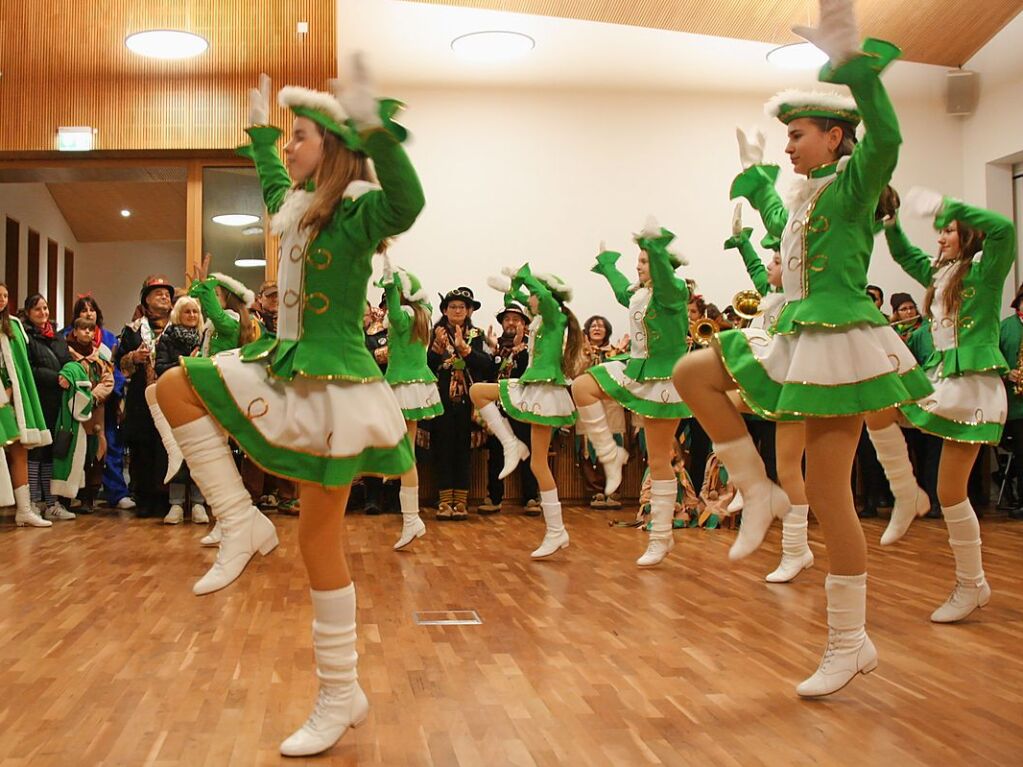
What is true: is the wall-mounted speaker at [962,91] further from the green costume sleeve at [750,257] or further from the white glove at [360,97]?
the white glove at [360,97]

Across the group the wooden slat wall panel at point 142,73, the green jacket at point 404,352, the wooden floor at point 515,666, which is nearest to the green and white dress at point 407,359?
the green jacket at point 404,352

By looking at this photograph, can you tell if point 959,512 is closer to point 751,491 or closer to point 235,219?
point 751,491

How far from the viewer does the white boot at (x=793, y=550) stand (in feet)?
15.9

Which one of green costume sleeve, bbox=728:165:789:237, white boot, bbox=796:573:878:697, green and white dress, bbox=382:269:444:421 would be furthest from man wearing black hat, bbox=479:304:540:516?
white boot, bbox=796:573:878:697

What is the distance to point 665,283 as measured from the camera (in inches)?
206

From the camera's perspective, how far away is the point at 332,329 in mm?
2533

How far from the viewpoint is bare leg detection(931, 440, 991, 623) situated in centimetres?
386

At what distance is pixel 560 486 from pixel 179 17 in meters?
5.29

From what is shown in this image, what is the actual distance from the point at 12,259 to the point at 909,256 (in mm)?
11224

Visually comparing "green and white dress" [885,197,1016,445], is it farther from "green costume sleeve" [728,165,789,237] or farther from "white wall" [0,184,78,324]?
"white wall" [0,184,78,324]

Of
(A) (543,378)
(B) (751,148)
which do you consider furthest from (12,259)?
(B) (751,148)

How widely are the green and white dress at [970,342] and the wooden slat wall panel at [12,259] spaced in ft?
35.9

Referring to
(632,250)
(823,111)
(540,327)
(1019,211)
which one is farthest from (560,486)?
(823,111)

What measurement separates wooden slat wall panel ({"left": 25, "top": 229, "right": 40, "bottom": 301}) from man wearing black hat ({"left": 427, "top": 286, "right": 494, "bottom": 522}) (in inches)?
285
